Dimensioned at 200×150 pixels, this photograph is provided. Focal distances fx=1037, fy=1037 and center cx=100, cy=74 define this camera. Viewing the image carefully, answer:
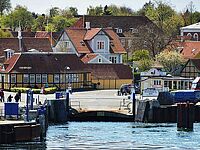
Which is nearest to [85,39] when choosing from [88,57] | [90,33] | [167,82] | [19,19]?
[90,33]

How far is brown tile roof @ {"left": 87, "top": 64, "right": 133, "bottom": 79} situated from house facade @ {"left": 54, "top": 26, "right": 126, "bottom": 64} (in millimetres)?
12802

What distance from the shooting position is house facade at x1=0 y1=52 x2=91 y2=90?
10806 centimetres

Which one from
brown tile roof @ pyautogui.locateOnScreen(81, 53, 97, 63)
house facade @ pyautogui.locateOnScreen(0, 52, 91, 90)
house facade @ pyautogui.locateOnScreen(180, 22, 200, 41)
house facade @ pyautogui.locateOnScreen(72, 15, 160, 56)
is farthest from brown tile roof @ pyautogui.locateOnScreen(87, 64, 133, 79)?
house facade @ pyautogui.locateOnScreen(180, 22, 200, 41)

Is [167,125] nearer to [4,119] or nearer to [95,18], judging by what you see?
[4,119]

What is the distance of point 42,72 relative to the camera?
109 meters

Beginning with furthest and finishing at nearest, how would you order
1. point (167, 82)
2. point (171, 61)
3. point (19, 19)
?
point (19, 19), point (171, 61), point (167, 82)

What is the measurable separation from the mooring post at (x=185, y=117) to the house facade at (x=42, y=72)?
3298 cm

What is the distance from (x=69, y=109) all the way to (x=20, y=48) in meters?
41.0

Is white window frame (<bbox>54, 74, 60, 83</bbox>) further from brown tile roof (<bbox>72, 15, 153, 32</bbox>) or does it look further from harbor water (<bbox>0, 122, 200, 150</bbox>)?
brown tile roof (<bbox>72, 15, 153, 32</bbox>)

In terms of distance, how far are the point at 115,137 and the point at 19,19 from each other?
124 m

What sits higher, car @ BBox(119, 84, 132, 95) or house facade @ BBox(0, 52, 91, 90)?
house facade @ BBox(0, 52, 91, 90)

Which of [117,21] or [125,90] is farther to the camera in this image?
[117,21]

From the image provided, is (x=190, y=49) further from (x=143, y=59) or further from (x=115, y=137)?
(x=115, y=137)

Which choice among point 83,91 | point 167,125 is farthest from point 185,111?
point 83,91
